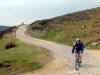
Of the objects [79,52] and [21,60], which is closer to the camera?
[79,52]

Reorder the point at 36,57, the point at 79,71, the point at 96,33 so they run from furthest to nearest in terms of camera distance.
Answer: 1. the point at 96,33
2. the point at 36,57
3. the point at 79,71

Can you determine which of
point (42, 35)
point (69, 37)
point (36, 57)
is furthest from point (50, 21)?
point (36, 57)

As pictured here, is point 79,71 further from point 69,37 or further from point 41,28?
point 41,28

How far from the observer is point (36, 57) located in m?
17.2

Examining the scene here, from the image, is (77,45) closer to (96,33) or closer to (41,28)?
(96,33)

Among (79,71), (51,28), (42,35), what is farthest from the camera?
(51,28)

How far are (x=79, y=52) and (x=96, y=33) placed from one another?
19.7 metres

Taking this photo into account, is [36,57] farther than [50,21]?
No

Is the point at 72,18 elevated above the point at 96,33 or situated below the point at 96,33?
above

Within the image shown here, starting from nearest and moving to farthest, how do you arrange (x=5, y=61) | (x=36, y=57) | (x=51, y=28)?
(x=5, y=61), (x=36, y=57), (x=51, y=28)

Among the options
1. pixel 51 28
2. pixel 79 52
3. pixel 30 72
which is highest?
pixel 51 28

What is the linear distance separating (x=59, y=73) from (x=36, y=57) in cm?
582

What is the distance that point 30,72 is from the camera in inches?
509

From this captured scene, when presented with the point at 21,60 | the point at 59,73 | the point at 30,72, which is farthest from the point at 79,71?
the point at 21,60
